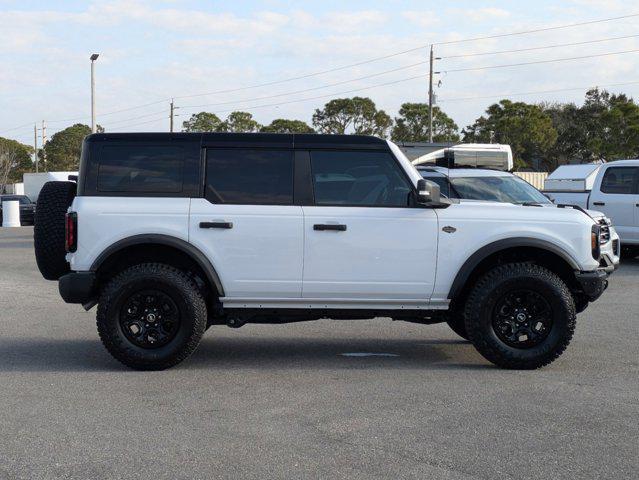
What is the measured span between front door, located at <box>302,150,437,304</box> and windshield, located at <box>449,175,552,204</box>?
6329 mm

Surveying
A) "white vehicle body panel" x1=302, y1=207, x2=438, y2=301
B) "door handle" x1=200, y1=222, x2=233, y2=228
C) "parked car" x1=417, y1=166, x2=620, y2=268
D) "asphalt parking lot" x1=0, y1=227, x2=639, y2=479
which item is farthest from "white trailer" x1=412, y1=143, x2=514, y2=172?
"door handle" x1=200, y1=222, x2=233, y2=228

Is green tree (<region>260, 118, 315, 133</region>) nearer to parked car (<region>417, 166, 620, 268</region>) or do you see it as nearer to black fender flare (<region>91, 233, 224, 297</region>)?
parked car (<region>417, 166, 620, 268</region>)

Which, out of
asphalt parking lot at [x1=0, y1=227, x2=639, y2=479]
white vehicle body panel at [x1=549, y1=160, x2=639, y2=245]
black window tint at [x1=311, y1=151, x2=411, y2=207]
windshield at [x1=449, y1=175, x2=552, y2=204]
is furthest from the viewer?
white vehicle body panel at [x1=549, y1=160, x2=639, y2=245]

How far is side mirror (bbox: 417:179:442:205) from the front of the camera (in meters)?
7.51

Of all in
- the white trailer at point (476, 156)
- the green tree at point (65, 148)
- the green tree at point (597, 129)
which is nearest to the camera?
the white trailer at point (476, 156)

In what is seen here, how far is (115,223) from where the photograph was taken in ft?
24.9

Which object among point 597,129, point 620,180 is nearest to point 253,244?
point 620,180

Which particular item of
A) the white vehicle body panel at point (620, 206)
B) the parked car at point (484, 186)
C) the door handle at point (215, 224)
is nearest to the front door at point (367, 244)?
the door handle at point (215, 224)

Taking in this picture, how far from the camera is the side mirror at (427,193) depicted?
7.51 metres

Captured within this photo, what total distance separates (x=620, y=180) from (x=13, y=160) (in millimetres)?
90873

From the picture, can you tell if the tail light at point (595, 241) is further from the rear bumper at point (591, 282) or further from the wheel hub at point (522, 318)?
the wheel hub at point (522, 318)

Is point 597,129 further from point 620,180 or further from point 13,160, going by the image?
point 13,160

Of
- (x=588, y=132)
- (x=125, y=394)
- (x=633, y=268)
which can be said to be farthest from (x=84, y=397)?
(x=588, y=132)

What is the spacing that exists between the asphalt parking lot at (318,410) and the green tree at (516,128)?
53.2 m
